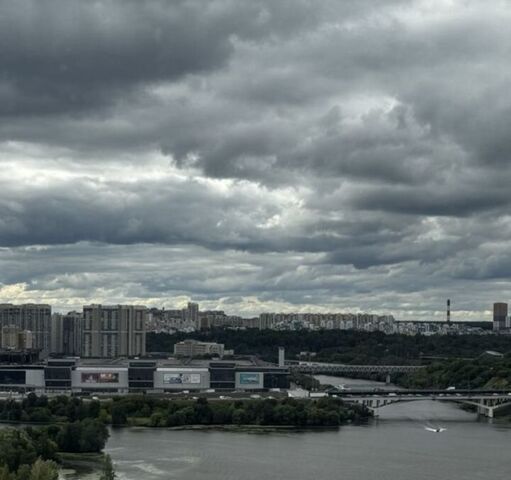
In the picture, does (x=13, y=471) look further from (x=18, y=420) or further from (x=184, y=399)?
(x=184, y=399)

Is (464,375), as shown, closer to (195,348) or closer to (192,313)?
(195,348)

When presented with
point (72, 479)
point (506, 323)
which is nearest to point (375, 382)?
point (72, 479)

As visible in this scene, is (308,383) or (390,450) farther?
(308,383)

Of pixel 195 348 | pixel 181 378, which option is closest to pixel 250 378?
pixel 181 378

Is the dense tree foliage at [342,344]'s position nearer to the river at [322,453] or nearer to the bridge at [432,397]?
the bridge at [432,397]

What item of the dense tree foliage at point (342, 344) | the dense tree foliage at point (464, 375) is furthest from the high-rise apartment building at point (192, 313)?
the dense tree foliage at point (464, 375)

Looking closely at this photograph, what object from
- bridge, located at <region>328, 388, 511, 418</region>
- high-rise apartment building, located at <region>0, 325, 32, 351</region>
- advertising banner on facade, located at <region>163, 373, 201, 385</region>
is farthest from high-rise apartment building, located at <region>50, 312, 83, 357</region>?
bridge, located at <region>328, 388, 511, 418</region>

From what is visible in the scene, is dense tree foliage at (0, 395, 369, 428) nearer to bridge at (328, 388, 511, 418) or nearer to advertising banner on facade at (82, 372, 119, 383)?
bridge at (328, 388, 511, 418)
